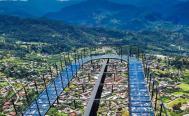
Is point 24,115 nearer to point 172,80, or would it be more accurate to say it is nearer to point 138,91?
point 138,91

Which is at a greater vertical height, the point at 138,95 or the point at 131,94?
the point at 131,94

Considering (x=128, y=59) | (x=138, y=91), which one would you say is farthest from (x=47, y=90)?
(x=128, y=59)

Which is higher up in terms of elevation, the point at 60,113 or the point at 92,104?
the point at 92,104

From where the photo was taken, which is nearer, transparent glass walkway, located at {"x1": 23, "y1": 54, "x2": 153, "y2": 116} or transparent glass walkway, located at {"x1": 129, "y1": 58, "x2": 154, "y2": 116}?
transparent glass walkway, located at {"x1": 129, "y1": 58, "x2": 154, "y2": 116}

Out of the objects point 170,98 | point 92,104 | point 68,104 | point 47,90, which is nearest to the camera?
point 92,104

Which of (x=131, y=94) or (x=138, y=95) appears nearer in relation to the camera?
(x=138, y=95)
